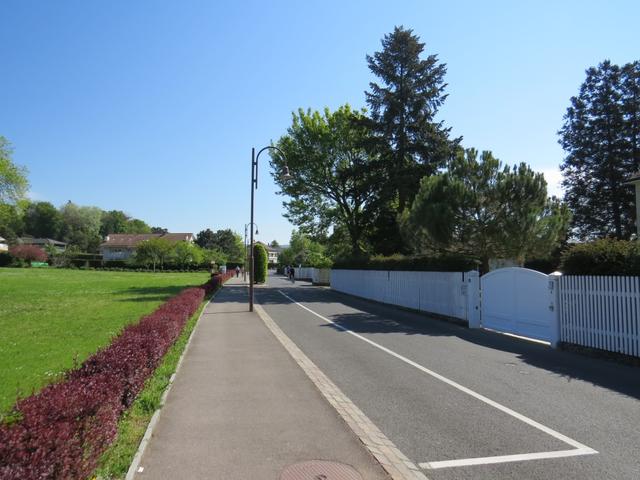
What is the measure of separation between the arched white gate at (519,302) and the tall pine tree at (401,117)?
17.1 m

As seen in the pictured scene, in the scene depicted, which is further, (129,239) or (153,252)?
(129,239)

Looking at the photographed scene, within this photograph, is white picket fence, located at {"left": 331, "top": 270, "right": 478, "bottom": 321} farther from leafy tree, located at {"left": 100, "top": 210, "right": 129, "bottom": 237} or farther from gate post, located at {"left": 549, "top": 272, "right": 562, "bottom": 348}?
leafy tree, located at {"left": 100, "top": 210, "right": 129, "bottom": 237}

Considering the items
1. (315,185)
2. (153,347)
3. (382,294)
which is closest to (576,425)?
(153,347)

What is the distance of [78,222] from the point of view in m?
138

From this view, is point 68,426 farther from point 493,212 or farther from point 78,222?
point 78,222

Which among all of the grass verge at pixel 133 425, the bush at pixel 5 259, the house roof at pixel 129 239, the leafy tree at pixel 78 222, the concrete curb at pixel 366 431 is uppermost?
the leafy tree at pixel 78 222

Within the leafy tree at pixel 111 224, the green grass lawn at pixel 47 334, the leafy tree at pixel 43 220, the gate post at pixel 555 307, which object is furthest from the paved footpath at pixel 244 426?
the leafy tree at pixel 111 224

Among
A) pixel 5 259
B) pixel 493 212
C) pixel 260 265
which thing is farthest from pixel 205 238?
pixel 493 212

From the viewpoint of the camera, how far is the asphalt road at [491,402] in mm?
4469

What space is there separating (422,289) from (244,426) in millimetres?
14738

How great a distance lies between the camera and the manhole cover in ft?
13.6

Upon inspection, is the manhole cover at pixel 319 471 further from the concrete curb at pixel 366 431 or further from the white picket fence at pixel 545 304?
the white picket fence at pixel 545 304

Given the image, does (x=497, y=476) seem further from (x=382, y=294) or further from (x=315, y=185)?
(x=315, y=185)

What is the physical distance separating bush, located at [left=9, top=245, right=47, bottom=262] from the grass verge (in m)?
85.4
